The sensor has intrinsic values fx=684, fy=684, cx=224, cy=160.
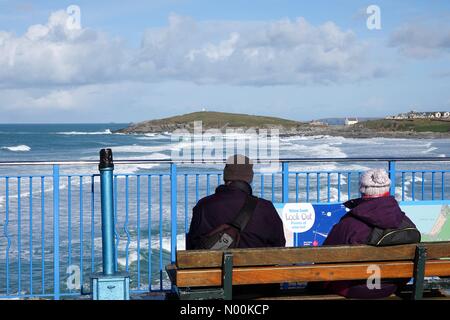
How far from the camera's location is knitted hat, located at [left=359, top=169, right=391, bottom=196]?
459 cm

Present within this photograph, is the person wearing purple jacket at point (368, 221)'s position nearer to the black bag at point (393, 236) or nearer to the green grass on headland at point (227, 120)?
the black bag at point (393, 236)

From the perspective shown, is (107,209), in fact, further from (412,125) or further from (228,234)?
(412,125)

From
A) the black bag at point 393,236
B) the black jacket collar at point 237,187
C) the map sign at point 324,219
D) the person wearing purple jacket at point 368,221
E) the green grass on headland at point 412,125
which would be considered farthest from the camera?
the green grass on headland at point 412,125

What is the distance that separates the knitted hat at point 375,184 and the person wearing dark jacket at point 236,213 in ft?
2.16

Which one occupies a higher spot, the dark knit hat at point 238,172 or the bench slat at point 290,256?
the dark knit hat at point 238,172

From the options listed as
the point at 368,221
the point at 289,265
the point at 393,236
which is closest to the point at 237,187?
the point at 289,265

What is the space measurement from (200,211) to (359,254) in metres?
1.12

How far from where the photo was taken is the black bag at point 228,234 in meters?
4.61

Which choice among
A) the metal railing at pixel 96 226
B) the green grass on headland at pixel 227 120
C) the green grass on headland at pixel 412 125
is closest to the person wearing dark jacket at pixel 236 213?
the metal railing at pixel 96 226

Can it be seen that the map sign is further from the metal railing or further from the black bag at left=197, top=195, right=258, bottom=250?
the black bag at left=197, top=195, right=258, bottom=250

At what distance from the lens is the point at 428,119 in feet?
397

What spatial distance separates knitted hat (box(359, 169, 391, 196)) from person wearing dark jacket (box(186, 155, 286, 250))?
0.66m

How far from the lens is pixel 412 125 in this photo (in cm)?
11756
